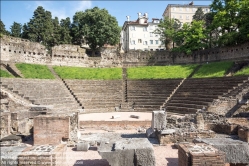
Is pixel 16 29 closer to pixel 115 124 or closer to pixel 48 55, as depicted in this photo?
pixel 48 55

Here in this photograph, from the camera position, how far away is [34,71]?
30.1 m

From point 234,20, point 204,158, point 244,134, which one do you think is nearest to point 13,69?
point 244,134

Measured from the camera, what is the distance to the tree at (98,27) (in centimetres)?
4216

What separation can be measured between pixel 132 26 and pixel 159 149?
2024 inches

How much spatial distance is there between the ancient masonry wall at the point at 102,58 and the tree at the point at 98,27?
264cm

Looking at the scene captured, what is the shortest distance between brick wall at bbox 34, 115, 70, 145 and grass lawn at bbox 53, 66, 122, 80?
67.1 feet

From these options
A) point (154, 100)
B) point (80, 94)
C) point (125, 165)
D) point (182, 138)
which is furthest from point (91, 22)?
point (125, 165)

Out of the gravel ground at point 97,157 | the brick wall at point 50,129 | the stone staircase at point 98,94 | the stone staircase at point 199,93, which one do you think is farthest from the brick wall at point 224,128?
the stone staircase at point 98,94

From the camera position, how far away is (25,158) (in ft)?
15.2

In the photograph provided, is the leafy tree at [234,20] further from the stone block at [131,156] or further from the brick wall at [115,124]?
the stone block at [131,156]

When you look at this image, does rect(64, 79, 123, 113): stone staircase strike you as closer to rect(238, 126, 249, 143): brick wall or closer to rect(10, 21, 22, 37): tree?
rect(238, 126, 249, 143): brick wall

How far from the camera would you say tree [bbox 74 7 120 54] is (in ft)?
138

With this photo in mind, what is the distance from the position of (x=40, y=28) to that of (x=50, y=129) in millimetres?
39779

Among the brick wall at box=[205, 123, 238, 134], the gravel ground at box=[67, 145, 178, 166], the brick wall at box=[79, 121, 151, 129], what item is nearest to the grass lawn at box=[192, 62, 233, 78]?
the brick wall at box=[79, 121, 151, 129]
